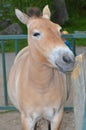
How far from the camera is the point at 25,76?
3959 mm

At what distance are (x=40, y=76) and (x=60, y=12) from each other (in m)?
12.0

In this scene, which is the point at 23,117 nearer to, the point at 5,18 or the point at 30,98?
the point at 30,98

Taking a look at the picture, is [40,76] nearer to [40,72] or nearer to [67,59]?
[40,72]

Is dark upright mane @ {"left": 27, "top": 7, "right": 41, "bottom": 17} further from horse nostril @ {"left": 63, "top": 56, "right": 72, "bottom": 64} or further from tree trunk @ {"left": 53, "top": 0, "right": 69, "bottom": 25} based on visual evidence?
tree trunk @ {"left": 53, "top": 0, "right": 69, "bottom": 25}

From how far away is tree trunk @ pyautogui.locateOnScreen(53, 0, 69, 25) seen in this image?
15.3m

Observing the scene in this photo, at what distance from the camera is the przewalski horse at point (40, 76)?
343 cm

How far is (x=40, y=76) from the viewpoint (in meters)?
3.77

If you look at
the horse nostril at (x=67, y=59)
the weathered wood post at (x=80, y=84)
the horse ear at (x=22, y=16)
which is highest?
the horse ear at (x=22, y=16)

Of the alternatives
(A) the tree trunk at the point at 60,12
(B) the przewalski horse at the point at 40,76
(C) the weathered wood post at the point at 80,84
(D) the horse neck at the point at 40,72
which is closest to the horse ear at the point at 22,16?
(B) the przewalski horse at the point at 40,76

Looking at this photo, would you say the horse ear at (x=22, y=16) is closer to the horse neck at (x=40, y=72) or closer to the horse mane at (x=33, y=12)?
the horse mane at (x=33, y=12)

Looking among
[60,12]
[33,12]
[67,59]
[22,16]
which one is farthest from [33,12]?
[60,12]

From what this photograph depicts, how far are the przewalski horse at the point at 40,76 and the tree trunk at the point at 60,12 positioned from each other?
1119 centimetres

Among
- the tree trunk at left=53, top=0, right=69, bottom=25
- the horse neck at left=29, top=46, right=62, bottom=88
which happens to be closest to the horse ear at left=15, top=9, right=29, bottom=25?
the horse neck at left=29, top=46, right=62, bottom=88

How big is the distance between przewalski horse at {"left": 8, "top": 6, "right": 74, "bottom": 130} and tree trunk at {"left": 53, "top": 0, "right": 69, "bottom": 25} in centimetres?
1119
